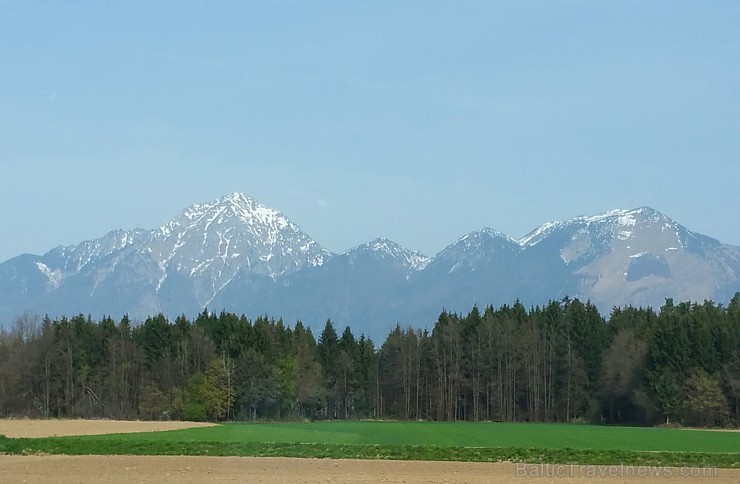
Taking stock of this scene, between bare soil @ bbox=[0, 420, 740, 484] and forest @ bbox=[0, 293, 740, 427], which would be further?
forest @ bbox=[0, 293, 740, 427]

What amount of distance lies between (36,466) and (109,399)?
92676 millimetres

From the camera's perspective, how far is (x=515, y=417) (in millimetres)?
142500

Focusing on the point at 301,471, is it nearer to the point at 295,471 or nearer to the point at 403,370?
the point at 295,471

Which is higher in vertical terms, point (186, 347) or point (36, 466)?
point (186, 347)

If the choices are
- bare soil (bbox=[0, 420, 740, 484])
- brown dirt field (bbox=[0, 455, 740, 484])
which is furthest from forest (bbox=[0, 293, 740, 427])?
brown dirt field (bbox=[0, 455, 740, 484])

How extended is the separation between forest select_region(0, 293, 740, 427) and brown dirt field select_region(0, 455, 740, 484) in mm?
70992

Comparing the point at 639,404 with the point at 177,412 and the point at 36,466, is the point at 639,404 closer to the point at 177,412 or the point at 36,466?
the point at 177,412

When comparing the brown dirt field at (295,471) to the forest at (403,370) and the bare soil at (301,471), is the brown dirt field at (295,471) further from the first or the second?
the forest at (403,370)

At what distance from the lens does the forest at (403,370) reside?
11725cm

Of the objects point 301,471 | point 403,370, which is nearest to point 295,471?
point 301,471

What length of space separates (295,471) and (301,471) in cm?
25

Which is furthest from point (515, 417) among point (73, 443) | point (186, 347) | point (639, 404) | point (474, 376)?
point (73, 443)

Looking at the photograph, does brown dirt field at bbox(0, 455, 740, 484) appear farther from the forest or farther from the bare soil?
the forest

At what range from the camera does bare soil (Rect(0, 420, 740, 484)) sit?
3941 centimetres
